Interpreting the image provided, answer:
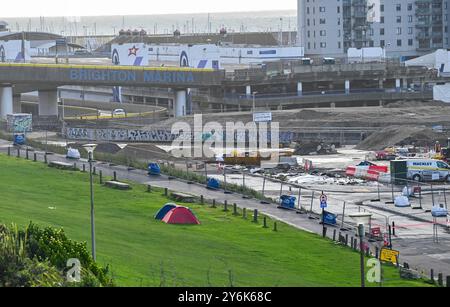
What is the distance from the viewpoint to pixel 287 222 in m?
46.6

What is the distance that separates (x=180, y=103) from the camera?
324ft

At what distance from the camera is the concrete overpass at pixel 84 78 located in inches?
3654

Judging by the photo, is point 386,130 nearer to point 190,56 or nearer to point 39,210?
point 190,56

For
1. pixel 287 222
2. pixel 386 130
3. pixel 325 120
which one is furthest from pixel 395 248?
pixel 325 120

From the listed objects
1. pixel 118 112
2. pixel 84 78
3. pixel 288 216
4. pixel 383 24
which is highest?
pixel 383 24

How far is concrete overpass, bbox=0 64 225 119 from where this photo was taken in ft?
305

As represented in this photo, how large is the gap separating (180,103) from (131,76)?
4.40 metres

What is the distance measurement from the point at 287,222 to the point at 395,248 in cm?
639

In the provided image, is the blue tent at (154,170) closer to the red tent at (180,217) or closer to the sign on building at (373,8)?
the red tent at (180,217)

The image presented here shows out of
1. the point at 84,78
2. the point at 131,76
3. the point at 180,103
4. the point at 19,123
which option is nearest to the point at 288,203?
the point at 19,123

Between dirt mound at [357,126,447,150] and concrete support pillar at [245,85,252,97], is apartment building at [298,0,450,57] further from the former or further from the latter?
dirt mound at [357,126,447,150]

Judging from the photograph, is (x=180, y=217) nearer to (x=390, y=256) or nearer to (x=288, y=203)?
(x=288, y=203)

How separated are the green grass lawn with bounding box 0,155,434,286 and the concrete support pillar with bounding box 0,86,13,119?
4108 centimetres

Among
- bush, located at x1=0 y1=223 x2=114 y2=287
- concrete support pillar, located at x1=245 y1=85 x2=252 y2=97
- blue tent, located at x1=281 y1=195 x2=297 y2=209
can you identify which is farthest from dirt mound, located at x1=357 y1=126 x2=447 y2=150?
bush, located at x1=0 y1=223 x2=114 y2=287
